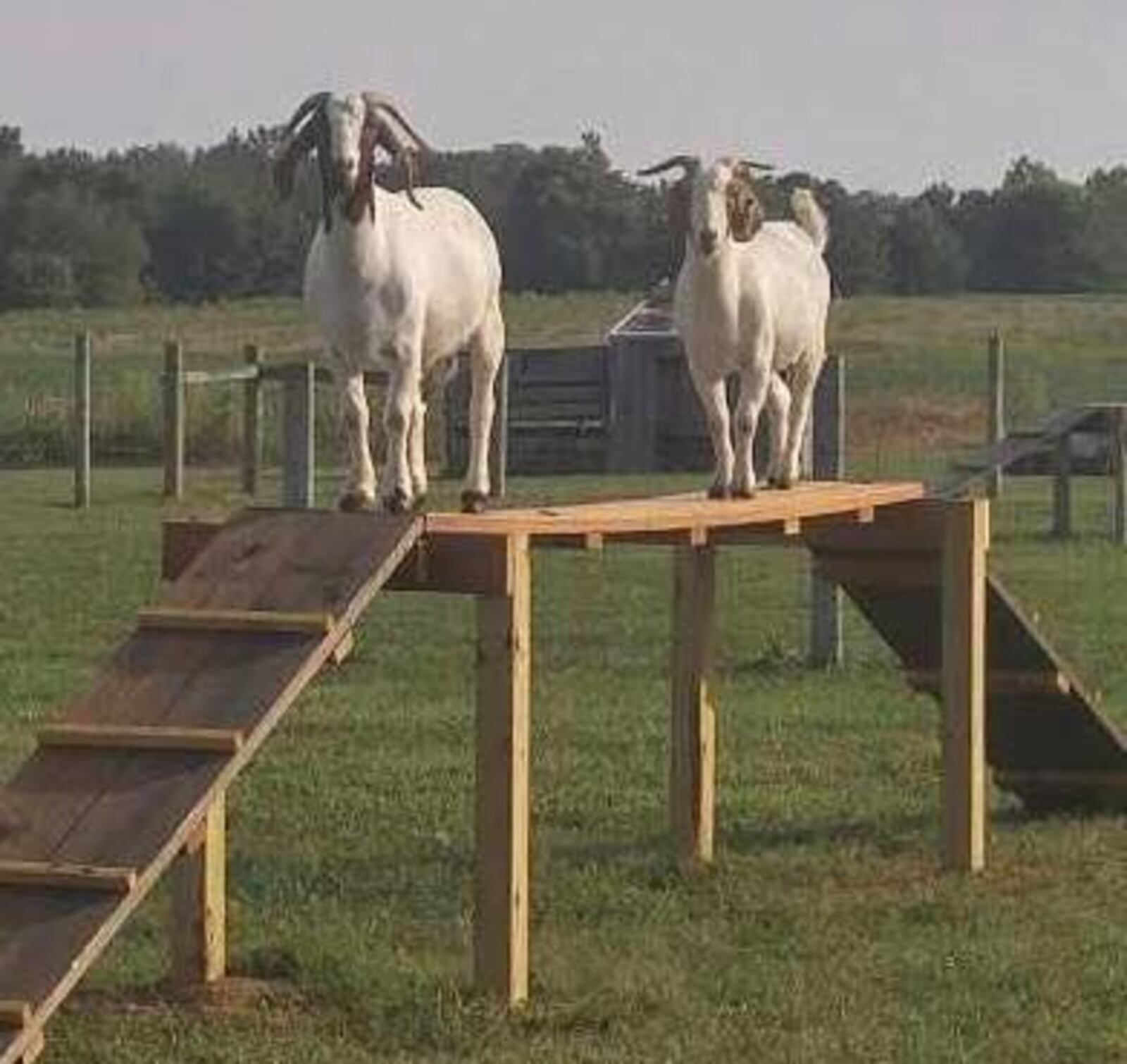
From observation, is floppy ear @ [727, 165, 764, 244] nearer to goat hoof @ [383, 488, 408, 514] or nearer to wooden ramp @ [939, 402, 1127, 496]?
goat hoof @ [383, 488, 408, 514]

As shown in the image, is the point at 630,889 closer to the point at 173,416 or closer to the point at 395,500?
the point at 395,500

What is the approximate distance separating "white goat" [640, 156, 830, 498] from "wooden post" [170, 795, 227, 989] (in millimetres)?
2134

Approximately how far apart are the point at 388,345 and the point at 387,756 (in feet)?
15.9

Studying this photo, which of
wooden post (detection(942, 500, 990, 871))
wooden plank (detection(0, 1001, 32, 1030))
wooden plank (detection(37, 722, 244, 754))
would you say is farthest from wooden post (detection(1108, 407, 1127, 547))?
wooden plank (detection(0, 1001, 32, 1030))

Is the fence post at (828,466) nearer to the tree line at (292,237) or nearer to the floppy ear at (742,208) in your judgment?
the floppy ear at (742,208)

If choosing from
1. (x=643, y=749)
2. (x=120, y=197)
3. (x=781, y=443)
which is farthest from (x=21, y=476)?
(x=120, y=197)

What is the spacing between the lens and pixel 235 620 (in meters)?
8.15

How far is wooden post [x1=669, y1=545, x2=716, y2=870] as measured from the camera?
36.2 feet

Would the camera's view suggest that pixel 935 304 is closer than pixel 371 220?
No

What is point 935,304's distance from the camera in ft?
220

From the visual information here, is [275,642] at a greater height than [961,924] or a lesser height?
greater

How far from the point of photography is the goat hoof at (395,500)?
8852 millimetres

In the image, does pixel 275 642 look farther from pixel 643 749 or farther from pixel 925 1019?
pixel 643 749

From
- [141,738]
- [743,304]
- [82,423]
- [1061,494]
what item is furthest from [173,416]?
[141,738]
